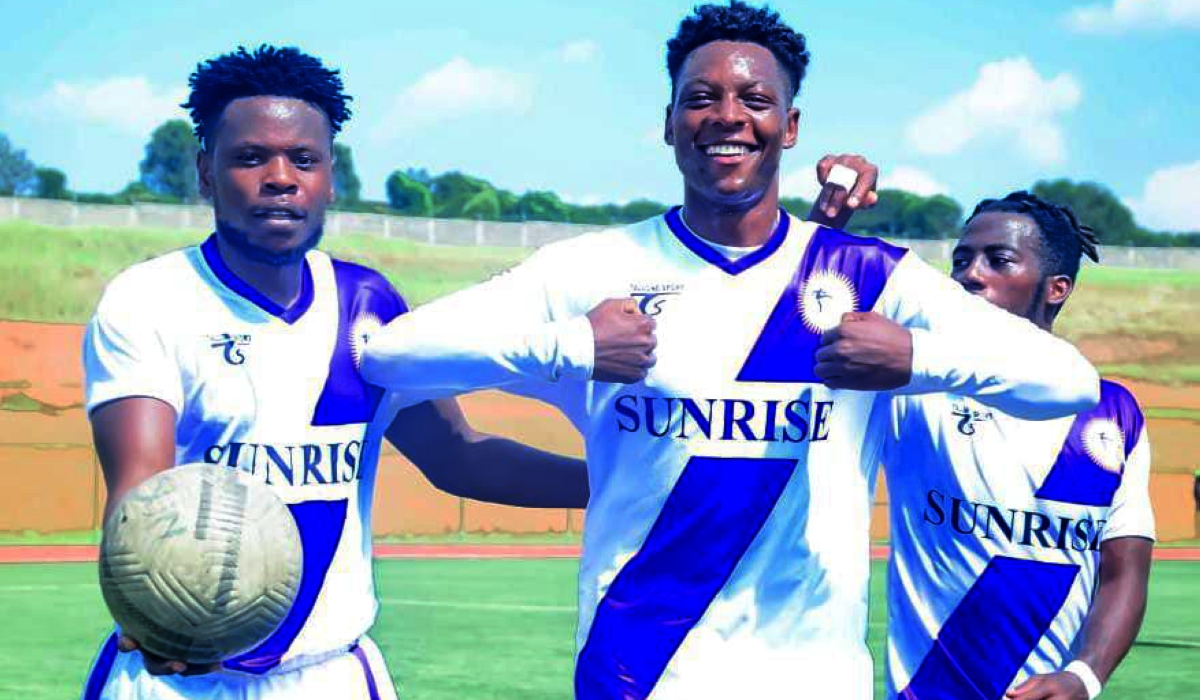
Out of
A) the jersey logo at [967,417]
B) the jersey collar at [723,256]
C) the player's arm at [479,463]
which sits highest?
the jersey collar at [723,256]

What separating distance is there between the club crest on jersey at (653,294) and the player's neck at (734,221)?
19 cm

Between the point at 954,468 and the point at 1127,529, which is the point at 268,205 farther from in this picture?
the point at 1127,529

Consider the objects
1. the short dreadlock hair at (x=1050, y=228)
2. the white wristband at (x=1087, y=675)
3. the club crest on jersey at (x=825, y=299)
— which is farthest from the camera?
the short dreadlock hair at (x=1050, y=228)

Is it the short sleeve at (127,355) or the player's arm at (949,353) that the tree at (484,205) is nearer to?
the short sleeve at (127,355)

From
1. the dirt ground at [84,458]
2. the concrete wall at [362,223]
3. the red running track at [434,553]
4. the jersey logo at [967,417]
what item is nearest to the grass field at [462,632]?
the red running track at [434,553]

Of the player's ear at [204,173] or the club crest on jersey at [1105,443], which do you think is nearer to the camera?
the player's ear at [204,173]

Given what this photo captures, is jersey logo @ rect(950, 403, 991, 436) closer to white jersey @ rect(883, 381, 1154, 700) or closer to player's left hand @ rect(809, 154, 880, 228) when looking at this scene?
white jersey @ rect(883, 381, 1154, 700)

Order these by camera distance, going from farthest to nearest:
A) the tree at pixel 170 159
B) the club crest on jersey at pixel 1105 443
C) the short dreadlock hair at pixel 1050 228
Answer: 1. the tree at pixel 170 159
2. the short dreadlock hair at pixel 1050 228
3. the club crest on jersey at pixel 1105 443

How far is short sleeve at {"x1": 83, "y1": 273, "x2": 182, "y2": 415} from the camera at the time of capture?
16.2 feet

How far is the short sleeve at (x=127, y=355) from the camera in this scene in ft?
16.2

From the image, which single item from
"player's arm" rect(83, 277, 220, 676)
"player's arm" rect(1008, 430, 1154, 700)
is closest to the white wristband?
"player's arm" rect(1008, 430, 1154, 700)

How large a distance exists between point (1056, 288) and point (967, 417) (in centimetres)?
82

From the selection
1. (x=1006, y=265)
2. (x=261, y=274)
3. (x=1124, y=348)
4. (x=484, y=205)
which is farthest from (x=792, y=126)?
(x=484, y=205)

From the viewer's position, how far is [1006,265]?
6.76 meters
